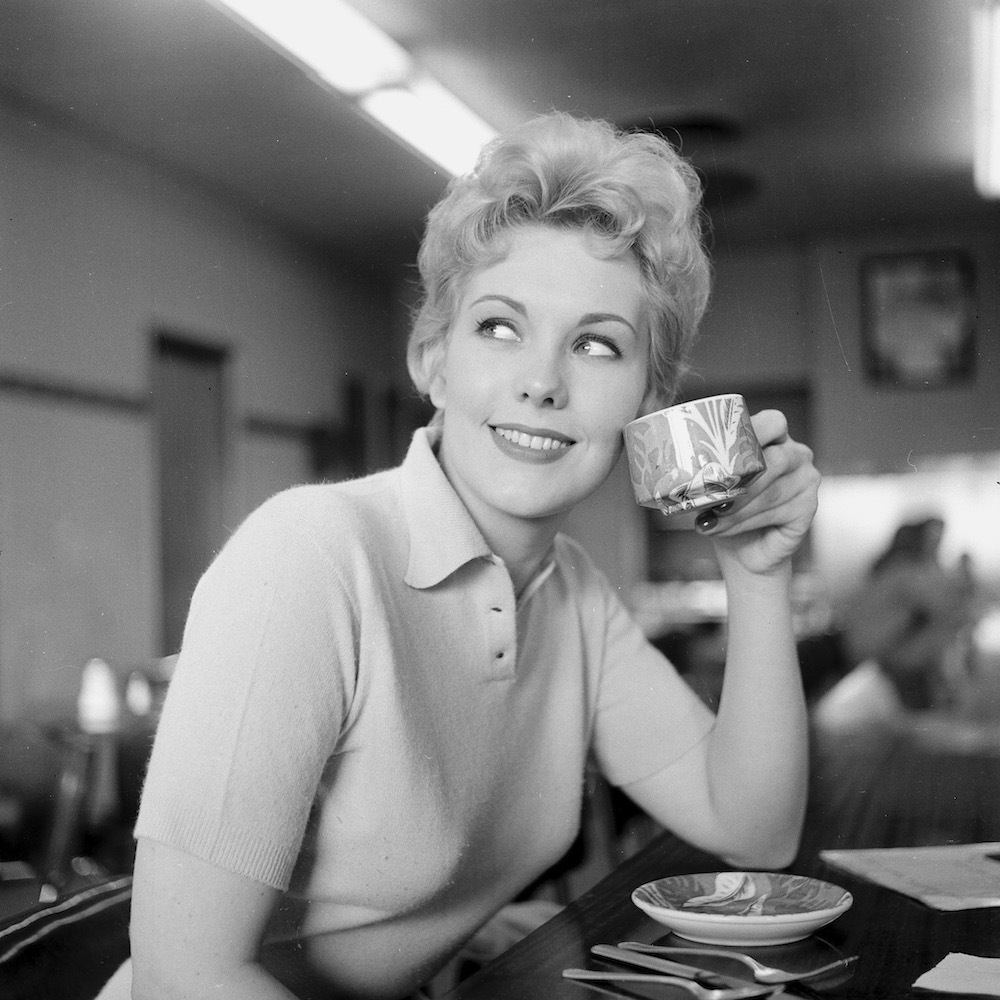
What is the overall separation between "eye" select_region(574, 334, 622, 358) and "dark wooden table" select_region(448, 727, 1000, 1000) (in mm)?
479

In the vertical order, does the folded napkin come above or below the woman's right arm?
below

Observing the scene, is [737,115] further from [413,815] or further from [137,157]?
[413,815]

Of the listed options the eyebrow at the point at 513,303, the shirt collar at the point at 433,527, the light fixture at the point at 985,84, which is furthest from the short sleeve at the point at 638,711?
the light fixture at the point at 985,84

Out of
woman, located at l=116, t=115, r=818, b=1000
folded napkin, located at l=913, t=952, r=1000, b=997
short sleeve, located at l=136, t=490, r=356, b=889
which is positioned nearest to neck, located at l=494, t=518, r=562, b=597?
woman, located at l=116, t=115, r=818, b=1000

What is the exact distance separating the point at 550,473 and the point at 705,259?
304mm

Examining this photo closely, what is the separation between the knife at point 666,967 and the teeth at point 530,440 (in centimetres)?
43

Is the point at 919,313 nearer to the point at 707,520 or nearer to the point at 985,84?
Answer: the point at 985,84

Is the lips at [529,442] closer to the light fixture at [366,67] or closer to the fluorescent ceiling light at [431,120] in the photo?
the fluorescent ceiling light at [431,120]

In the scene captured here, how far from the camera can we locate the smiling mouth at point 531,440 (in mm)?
1024

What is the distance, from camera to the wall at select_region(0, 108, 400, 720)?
135 cm

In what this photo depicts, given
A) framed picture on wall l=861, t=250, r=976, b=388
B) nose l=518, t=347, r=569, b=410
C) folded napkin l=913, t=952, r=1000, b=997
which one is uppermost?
framed picture on wall l=861, t=250, r=976, b=388

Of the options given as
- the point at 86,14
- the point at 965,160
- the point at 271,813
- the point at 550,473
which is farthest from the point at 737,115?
the point at 271,813

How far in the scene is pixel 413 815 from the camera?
95 cm

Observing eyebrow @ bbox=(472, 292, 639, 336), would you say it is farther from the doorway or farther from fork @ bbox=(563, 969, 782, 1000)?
fork @ bbox=(563, 969, 782, 1000)
